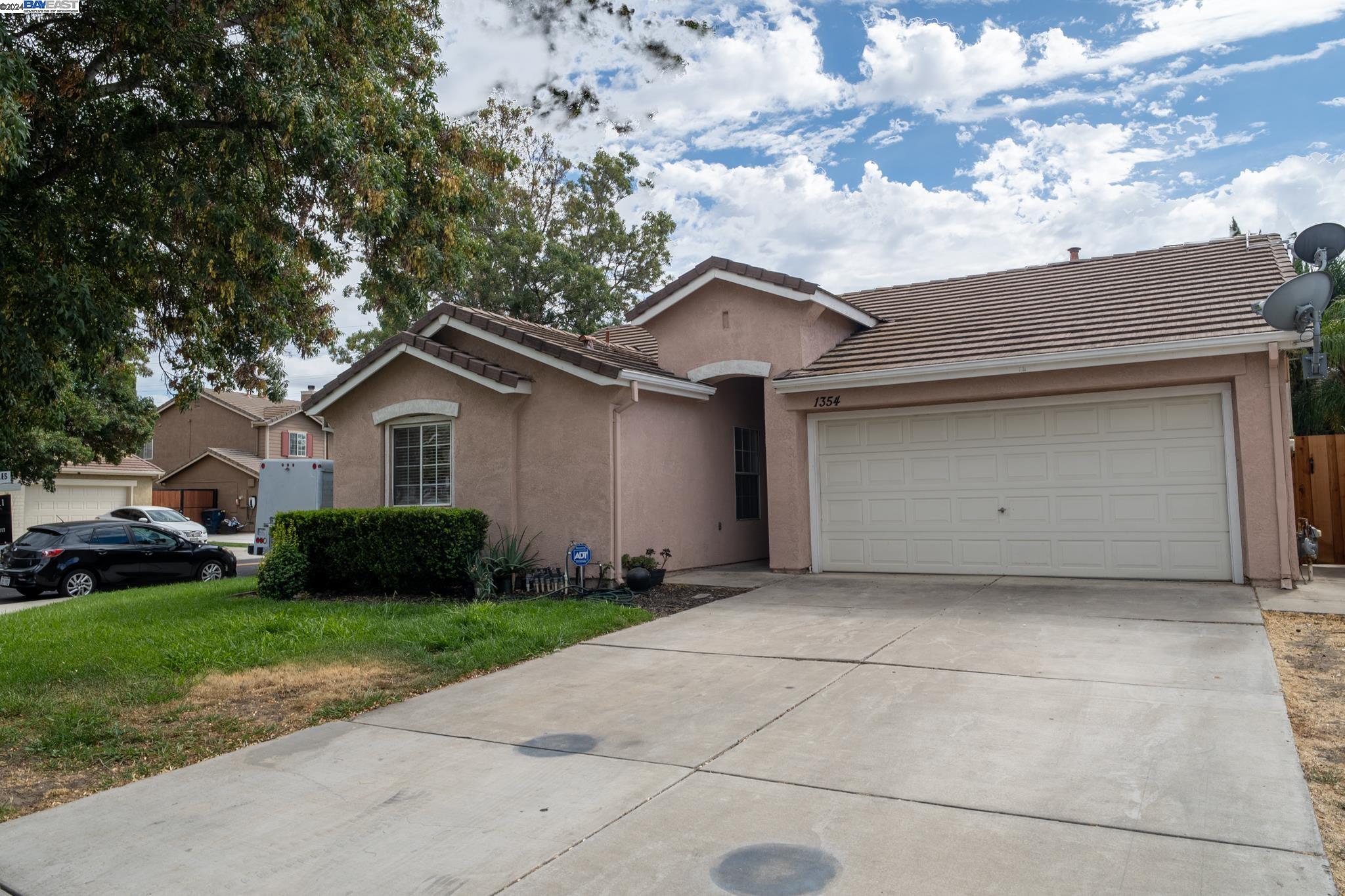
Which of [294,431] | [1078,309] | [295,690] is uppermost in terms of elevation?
[294,431]

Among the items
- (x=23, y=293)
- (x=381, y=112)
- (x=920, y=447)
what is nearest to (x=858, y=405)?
(x=920, y=447)

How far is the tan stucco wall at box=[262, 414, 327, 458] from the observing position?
42469mm

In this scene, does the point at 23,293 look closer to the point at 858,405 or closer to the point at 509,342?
the point at 509,342

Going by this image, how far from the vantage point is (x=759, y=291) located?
1377 cm

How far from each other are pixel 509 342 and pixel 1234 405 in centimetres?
943

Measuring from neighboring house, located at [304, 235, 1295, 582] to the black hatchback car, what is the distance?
4.78 meters

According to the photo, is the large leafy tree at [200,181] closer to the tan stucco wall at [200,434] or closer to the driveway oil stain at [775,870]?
the driveway oil stain at [775,870]

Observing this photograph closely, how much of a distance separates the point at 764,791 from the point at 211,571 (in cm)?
1609

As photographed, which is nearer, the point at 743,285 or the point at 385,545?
the point at 385,545

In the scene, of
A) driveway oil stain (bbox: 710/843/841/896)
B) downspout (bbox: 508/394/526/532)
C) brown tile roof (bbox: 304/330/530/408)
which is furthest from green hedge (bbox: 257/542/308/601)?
driveway oil stain (bbox: 710/843/841/896)

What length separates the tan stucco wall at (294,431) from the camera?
42.5m

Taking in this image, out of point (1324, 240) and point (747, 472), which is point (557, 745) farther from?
point (747, 472)

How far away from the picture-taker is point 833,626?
30.3 feet

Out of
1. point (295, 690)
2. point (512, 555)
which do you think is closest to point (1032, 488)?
point (512, 555)
